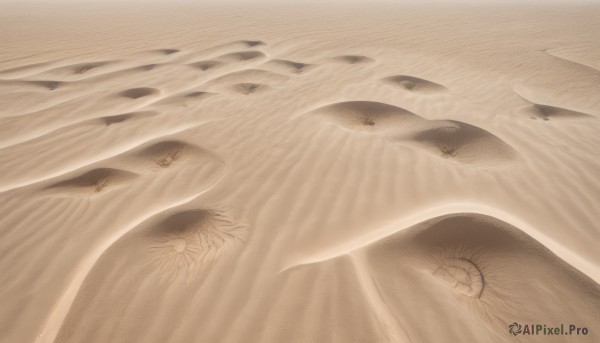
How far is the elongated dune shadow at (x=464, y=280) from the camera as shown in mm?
1703

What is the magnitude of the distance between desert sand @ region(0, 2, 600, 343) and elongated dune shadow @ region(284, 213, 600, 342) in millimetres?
10

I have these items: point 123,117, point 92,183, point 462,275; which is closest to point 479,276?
point 462,275

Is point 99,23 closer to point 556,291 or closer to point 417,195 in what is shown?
point 417,195

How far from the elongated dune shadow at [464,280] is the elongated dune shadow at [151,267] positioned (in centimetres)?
55

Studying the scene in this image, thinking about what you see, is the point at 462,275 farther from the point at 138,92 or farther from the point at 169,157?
the point at 138,92

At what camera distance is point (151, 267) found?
2.01 meters

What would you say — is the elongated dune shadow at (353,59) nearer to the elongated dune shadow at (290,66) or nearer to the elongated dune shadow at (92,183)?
the elongated dune shadow at (290,66)

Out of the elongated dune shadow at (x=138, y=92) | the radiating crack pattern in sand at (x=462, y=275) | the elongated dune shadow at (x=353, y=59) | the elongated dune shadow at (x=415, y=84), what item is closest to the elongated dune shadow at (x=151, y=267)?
the radiating crack pattern in sand at (x=462, y=275)

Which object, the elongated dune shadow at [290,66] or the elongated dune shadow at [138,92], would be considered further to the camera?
the elongated dune shadow at [290,66]

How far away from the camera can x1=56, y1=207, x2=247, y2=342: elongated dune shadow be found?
1.75m

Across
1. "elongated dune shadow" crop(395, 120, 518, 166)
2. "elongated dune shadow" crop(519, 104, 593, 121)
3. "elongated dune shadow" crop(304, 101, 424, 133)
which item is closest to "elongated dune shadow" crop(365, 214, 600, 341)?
"elongated dune shadow" crop(395, 120, 518, 166)

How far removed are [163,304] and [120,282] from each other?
35 cm

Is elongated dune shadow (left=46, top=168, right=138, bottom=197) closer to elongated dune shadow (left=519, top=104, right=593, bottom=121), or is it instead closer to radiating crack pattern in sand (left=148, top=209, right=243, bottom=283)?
radiating crack pattern in sand (left=148, top=209, right=243, bottom=283)

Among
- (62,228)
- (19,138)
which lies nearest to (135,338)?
(62,228)
